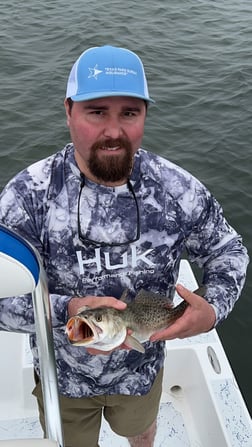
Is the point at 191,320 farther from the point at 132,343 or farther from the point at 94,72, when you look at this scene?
the point at 94,72

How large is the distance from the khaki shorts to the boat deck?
88cm

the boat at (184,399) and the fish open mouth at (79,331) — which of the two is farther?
the boat at (184,399)

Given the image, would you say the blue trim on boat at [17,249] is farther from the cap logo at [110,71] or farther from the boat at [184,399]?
the boat at [184,399]

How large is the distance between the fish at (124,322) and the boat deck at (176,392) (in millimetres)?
1648

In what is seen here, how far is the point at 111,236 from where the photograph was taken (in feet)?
8.16

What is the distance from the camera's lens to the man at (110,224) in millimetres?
2320

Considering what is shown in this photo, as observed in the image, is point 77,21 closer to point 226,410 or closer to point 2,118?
point 2,118

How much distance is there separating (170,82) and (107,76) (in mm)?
8938

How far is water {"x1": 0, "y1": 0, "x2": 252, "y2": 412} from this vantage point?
8125 mm

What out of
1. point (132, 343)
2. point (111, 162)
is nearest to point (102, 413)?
point (132, 343)

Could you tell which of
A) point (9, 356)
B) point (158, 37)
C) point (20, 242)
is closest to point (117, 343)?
point (20, 242)

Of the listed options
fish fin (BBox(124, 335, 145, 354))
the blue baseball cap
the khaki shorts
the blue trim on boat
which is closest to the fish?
fish fin (BBox(124, 335, 145, 354))

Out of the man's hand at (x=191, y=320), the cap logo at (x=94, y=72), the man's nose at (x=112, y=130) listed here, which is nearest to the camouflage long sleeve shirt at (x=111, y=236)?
the man's hand at (x=191, y=320)

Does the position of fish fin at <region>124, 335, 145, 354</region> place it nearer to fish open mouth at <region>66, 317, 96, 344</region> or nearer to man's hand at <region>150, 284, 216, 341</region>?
man's hand at <region>150, 284, 216, 341</region>
